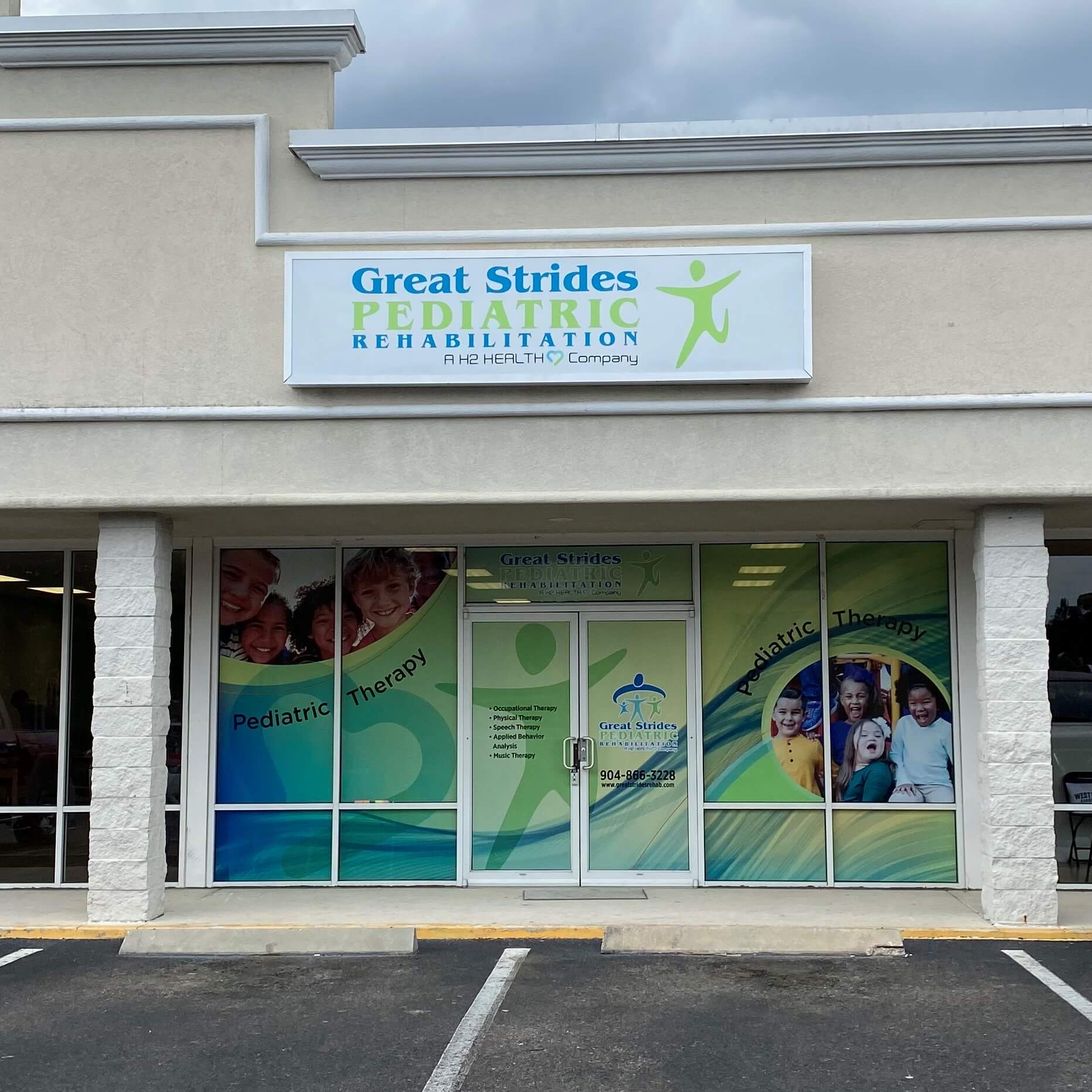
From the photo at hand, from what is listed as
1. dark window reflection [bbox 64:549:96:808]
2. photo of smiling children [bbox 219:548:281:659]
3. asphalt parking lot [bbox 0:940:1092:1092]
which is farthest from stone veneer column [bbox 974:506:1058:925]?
dark window reflection [bbox 64:549:96:808]

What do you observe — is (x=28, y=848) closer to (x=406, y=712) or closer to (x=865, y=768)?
(x=406, y=712)

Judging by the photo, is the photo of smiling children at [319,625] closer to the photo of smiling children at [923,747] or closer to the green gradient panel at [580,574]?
the green gradient panel at [580,574]

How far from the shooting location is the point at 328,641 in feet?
40.7

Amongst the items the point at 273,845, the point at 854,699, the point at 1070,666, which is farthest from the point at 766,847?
the point at 273,845

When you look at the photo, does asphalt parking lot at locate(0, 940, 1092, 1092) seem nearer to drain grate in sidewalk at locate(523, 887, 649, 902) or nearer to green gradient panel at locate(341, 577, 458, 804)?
drain grate in sidewalk at locate(523, 887, 649, 902)

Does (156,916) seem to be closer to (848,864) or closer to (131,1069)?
(131,1069)

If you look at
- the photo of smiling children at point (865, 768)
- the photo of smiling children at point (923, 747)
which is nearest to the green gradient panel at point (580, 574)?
the photo of smiling children at point (865, 768)

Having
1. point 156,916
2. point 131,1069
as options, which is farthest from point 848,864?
point 131,1069

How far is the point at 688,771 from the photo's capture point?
1213 centimetres

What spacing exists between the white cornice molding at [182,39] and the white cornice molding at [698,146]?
74cm

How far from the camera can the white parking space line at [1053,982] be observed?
8.01 meters

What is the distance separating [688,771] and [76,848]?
18.7 ft

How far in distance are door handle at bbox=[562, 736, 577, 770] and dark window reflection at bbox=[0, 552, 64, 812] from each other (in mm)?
4736

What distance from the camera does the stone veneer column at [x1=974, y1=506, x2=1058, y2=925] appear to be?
10.2m
